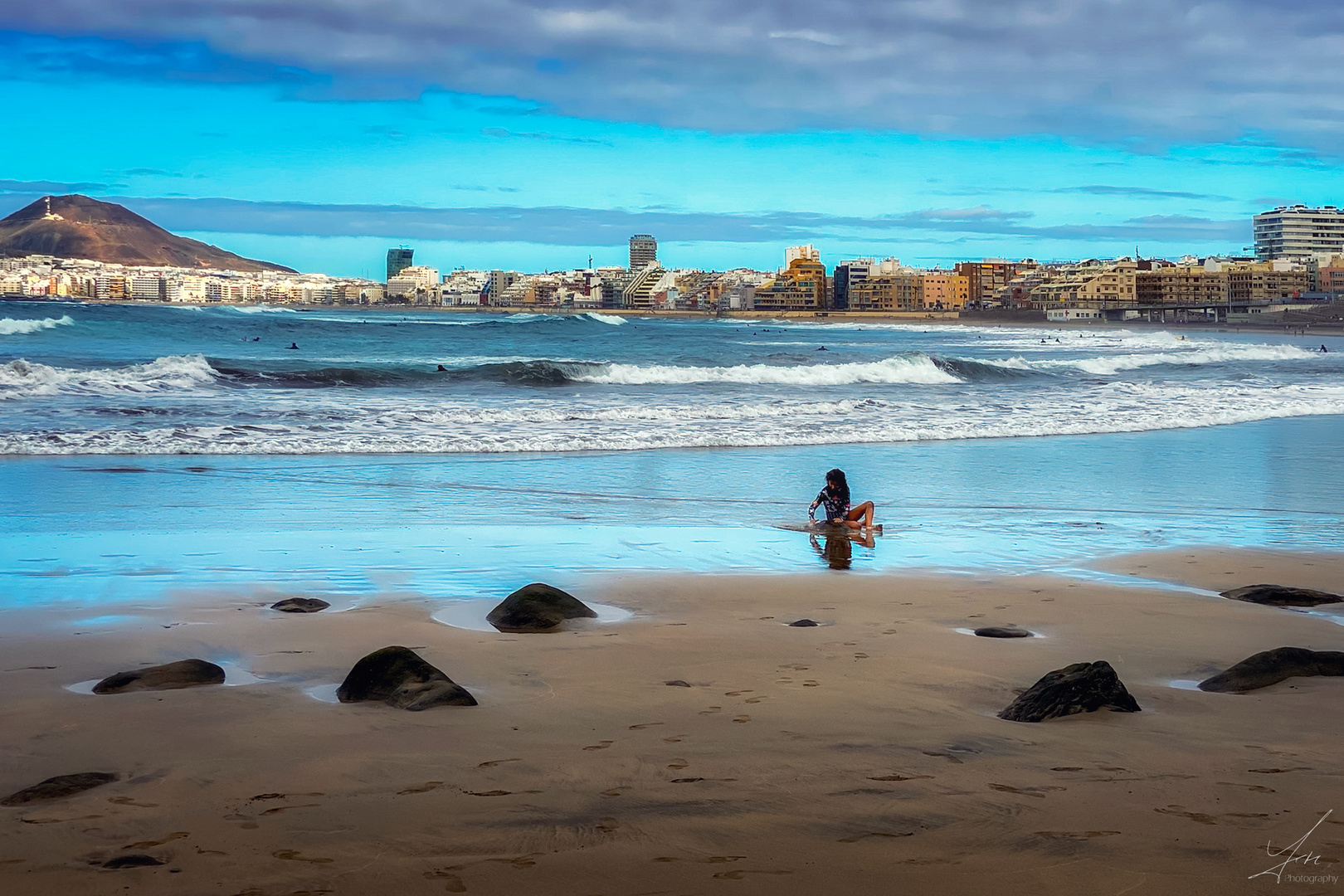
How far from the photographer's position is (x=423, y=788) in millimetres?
3254

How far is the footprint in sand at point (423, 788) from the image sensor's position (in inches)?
127

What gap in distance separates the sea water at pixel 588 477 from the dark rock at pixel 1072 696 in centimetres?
319

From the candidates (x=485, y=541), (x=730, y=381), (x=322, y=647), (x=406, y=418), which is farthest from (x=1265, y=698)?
(x=730, y=381)

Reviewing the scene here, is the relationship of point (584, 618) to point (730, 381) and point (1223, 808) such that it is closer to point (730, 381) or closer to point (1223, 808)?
point (1223, 808)

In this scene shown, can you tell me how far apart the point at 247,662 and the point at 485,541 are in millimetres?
3273

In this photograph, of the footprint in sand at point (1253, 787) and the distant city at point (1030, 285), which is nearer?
the footprint in sand at point (1253, 787)

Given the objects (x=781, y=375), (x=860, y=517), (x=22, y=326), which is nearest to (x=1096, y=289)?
(x=781, y=375)

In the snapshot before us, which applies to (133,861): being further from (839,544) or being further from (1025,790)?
(839,544)

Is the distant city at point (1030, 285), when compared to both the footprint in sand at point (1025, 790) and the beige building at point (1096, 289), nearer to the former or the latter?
the beige building at point (1096, 289)

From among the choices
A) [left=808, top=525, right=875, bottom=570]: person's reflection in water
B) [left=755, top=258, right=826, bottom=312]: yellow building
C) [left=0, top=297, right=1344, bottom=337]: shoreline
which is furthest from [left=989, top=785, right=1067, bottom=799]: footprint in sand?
[left=755, top=258, right=826, bottom=312]: yellow building

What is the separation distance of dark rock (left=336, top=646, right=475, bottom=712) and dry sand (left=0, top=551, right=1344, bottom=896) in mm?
92

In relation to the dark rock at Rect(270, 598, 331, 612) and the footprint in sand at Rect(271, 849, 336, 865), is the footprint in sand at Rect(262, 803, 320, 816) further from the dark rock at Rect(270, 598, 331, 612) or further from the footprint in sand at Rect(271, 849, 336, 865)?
the dark rock at Rect(270, 598, 331, 612)

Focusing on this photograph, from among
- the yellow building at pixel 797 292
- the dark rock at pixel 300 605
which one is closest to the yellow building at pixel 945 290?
the yellow building at pixel 797 292

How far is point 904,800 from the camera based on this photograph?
3162 mm
